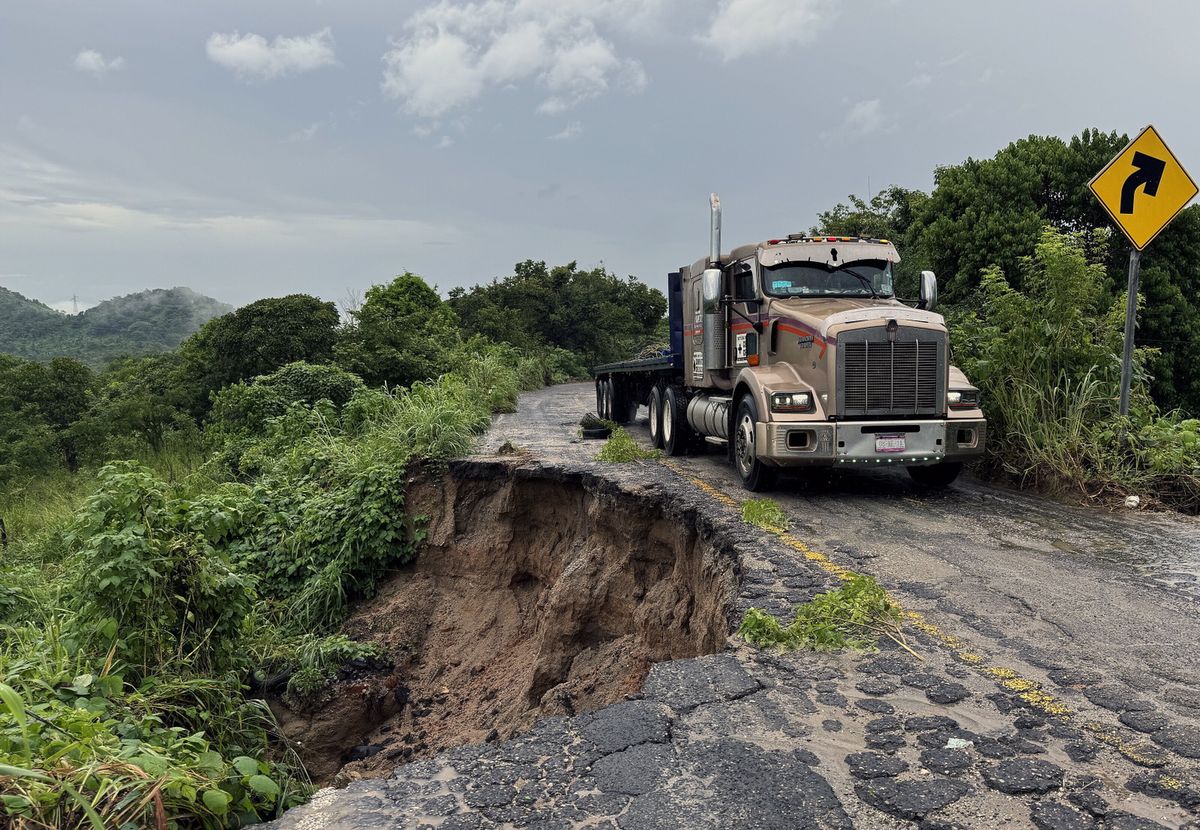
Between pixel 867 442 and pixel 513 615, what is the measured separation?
4.65 m

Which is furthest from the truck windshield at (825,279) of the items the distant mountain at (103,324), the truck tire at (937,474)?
the distant mountain at (103,324)

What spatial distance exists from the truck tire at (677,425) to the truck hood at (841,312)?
2.99m

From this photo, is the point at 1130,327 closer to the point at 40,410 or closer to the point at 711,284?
the point at 711,284

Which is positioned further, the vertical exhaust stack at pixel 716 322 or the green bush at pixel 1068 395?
the vertical exhaust stack at pixel 716 322

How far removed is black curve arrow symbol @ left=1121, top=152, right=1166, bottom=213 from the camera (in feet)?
25.2

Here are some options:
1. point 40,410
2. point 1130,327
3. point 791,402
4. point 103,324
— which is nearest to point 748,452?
point 791,402

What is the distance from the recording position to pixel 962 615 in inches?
187

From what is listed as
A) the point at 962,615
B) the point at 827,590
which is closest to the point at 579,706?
the point at 827,590

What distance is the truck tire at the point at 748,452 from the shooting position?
331 inches

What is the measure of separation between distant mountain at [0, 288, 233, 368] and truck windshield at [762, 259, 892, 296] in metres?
67.9

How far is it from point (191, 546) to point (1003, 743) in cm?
556

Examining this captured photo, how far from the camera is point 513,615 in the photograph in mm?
9766

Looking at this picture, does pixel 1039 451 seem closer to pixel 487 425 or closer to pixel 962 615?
pixel 962 615

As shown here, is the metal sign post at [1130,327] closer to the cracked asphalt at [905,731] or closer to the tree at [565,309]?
the cracked asphalt at [905,731]
